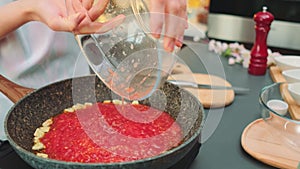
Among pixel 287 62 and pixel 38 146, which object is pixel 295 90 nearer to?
pixel 287 62

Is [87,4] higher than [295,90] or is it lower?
higher

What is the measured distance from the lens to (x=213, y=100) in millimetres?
1127

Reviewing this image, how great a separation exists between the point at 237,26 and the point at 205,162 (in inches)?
50.6

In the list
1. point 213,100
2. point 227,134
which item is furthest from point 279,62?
point 227,134

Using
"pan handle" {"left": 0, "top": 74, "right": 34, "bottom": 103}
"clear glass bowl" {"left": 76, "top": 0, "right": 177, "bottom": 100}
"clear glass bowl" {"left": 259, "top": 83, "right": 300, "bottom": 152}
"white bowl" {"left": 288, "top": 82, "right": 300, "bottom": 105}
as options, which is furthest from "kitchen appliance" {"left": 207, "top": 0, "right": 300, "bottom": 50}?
"pan handle" {"left": 0, "top": 74, "right": 34, "bottom": 103}

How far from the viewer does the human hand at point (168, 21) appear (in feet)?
2.43

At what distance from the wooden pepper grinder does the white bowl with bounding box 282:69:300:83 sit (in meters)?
0.12

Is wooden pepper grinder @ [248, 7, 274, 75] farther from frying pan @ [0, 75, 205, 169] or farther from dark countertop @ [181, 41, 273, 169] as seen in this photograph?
frying pan @ [0, 75, 205, 169]

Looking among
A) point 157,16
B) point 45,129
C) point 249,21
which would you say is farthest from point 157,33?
point 249,21

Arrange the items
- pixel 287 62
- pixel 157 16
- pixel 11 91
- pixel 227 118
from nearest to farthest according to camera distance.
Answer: pixel 157 16 → pixel 11 91 → pixel 227 118 → pixel 287 62

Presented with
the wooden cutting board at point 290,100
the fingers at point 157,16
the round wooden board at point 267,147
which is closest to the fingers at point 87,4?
the fingers at point 157,16

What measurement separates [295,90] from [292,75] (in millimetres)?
107

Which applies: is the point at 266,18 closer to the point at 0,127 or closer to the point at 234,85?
the point at 234,85

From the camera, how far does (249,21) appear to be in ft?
6.47
